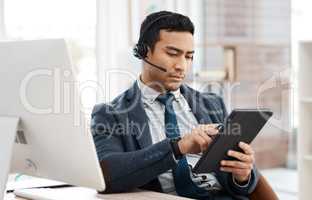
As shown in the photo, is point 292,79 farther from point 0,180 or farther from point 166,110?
point 0,180

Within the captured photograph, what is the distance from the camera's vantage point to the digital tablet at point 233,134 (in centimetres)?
158

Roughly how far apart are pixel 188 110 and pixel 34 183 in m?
0.67

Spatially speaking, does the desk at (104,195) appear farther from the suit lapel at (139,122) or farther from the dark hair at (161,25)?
the dark hair at (161,25)

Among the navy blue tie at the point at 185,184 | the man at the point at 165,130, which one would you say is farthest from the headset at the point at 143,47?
the navy blue tie at the point at 185,184

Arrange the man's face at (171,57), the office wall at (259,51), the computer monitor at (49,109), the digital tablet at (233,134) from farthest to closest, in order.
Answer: the office wall at (259,51)
the man's face at (171,57)
the digital tablet at (233,134)
the computer monitor at (49,109)

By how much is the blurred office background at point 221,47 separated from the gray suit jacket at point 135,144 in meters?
1.42

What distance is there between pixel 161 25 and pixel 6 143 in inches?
33.9

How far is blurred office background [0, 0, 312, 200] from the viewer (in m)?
3.40

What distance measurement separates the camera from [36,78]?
1.32 meters

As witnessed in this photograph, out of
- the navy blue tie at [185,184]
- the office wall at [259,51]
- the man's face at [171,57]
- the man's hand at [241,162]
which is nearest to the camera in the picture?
the man's hand at [241,162]

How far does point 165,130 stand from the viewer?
1.99 m

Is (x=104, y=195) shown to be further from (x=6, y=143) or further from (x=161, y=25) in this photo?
(x=161, y=25)

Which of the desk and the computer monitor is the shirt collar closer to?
the desk

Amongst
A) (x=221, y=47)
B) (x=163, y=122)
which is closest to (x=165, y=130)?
(x=163, y=122)
